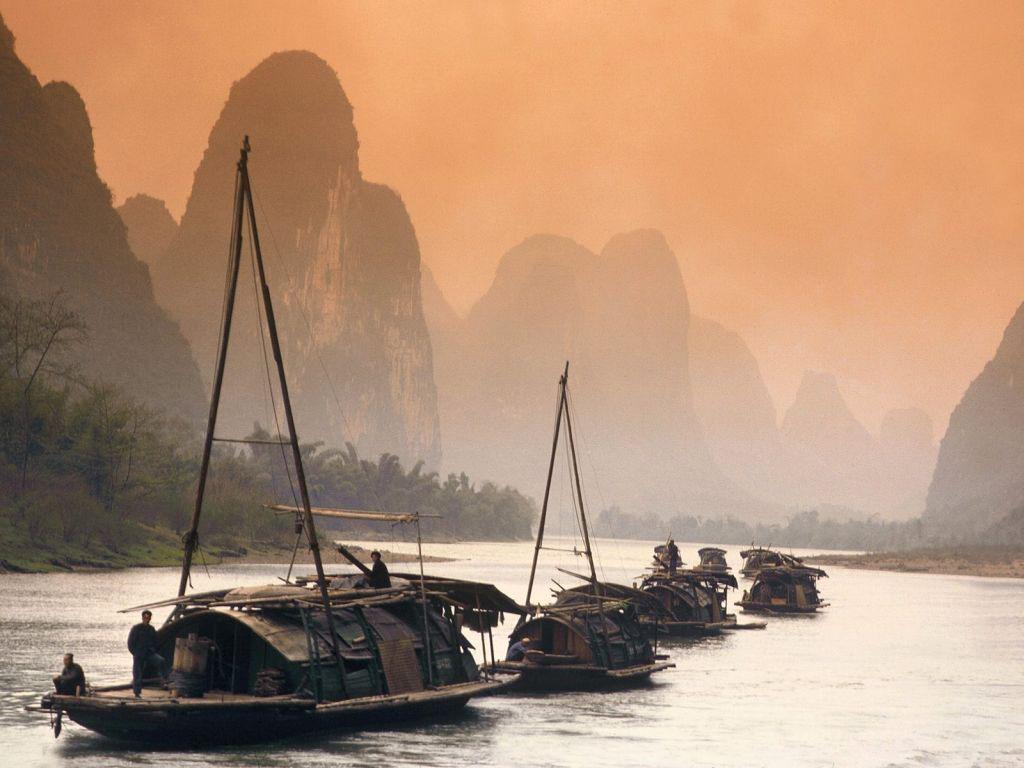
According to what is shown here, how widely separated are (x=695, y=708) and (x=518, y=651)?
5505mm

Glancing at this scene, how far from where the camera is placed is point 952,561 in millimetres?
168625

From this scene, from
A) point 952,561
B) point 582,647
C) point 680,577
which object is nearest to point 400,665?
point 582,647

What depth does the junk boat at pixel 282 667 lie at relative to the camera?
26.2 meters

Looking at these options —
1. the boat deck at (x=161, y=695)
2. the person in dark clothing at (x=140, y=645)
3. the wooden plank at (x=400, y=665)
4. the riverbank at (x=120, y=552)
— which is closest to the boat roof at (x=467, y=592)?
the wooden plank at (x=400, y=665)

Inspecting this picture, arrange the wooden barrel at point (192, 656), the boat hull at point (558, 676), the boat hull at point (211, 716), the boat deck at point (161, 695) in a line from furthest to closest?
the boat hull at point (558, 676)
the wooden barrel at point (192, 656)
the boat deck at point (161, 695)
the boat hull at point (211, 716)

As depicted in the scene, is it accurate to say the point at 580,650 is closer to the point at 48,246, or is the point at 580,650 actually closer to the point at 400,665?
the point at 400,665

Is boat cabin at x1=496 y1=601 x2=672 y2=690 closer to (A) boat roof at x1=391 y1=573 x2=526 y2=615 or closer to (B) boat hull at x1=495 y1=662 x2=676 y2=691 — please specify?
(B) boat hull at x1=495 y1=662 x2=676 y2=691

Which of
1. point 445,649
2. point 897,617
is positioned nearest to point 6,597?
point 445,649

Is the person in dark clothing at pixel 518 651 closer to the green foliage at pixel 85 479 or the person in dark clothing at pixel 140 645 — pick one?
the person in dark clothing at pixel 140 645

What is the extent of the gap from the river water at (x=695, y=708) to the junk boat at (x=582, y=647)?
0.64 metres

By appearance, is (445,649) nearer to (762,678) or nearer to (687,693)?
(687,693)

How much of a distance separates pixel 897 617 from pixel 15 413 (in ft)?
192

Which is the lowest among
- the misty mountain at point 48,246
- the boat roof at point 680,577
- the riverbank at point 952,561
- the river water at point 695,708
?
the river water at point 695,708

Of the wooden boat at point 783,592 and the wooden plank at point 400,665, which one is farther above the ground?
the wooden boat at point 783,592
